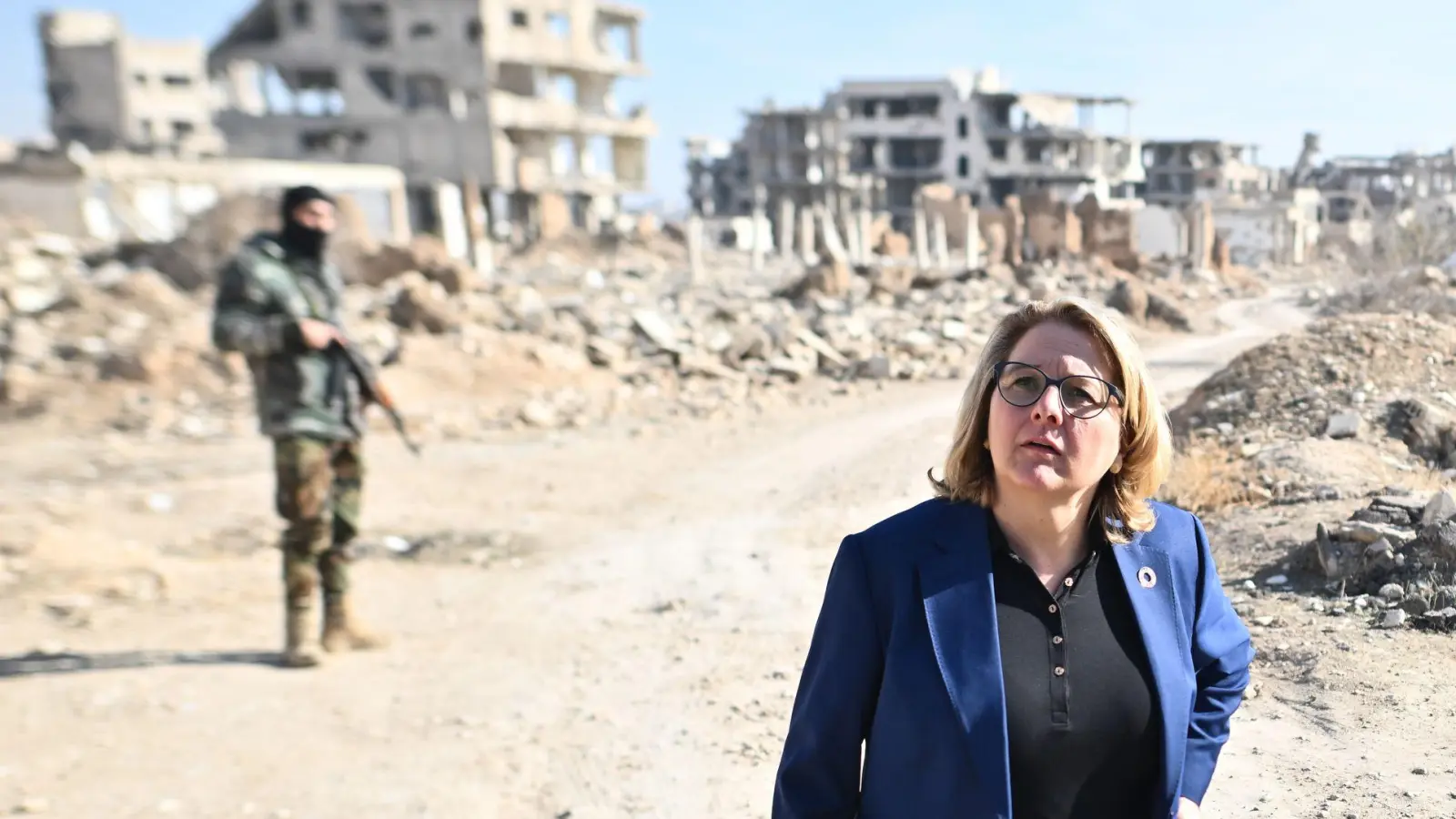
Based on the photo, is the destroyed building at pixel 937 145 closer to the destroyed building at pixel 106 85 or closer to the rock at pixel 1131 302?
the destroyed building at pixel 106 85

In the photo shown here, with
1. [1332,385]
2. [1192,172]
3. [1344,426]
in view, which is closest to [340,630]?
[1344,426]

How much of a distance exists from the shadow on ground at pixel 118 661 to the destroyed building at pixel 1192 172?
60940mm

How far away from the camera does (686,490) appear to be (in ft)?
26.1

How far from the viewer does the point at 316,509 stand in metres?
4.59

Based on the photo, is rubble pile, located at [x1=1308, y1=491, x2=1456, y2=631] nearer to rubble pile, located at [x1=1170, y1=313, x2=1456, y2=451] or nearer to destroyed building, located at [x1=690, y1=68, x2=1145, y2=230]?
rubble pile, located at [x1=1170, y1=313, x2=1456, y2=451]

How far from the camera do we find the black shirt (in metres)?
1.68

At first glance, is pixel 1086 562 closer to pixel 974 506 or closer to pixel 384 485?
pixel 974 506

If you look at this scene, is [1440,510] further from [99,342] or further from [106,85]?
[106,85]

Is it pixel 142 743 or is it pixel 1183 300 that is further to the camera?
pixel 1183 300

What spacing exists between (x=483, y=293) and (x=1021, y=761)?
53.3 ft

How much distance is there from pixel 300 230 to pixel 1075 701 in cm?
→ 395

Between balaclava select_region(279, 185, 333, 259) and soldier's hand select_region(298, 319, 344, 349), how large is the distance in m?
0.32

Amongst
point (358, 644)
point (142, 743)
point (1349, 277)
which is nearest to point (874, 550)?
point (142, 743)

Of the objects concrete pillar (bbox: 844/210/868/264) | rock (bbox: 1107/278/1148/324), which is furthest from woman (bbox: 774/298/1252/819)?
concrete pillar (bbox: 844/210/868/264)
